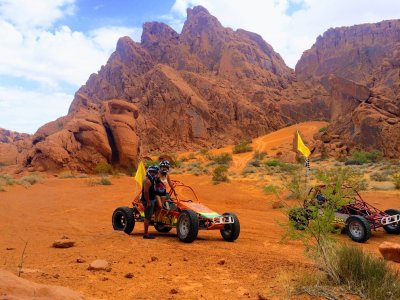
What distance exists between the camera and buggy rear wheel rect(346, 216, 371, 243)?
9266 millimetres

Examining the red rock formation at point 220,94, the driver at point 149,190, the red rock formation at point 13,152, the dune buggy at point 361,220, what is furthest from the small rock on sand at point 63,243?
the red rock formation at point 13,152

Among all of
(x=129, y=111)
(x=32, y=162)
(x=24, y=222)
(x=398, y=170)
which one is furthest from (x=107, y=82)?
(x=24, y=222)

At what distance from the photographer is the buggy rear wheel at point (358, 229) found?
9266 mm

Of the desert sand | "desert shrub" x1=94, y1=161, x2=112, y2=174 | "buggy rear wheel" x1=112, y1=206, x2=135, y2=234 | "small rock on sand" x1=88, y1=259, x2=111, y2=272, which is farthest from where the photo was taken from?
"desert shrub" x1=94, y1=161, x2=112, y2=174

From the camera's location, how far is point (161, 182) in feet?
31.2

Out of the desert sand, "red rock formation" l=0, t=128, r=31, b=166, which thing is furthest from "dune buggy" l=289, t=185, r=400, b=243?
"red rock formation" l=0, t=128, r=31, b=166

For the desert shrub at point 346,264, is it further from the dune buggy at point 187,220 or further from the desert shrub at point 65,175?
the desert shrub at point 65,175

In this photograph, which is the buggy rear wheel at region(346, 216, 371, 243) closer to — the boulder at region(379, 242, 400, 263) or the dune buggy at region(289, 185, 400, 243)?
the dune buggy at region(289, 185, 400, 243)

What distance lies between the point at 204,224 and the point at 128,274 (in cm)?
336

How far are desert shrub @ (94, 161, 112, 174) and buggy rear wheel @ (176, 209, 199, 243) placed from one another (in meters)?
22.1

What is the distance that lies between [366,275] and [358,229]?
17.1ft

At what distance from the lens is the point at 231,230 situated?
8945 millimetres

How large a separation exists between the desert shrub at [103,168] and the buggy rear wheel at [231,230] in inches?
873

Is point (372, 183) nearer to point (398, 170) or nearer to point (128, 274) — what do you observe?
point (398, 170)
